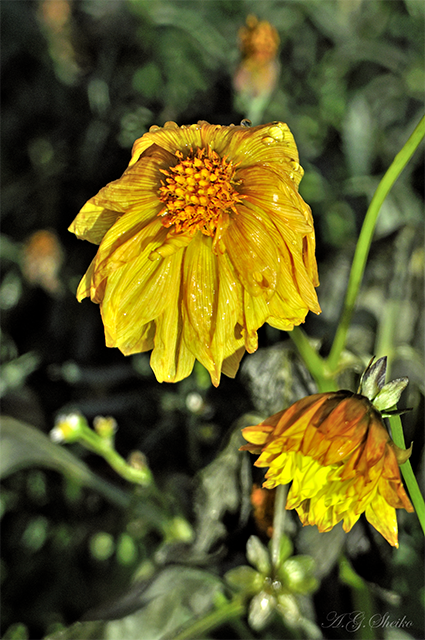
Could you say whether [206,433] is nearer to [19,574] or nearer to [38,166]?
[19,574]

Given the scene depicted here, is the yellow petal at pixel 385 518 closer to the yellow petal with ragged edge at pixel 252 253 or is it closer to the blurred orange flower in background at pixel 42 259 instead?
the yellow petal with ragged edge at pixel 252 253

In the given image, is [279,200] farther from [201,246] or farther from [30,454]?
[30,454]

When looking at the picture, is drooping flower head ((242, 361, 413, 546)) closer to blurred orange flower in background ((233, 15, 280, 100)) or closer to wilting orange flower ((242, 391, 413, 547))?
wilting orange flower ((242, 391, 413, 547))

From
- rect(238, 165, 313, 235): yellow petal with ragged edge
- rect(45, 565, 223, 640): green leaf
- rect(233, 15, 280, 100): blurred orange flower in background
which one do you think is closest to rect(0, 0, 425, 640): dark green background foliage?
rect(45, 565, 223, 640): green leaf

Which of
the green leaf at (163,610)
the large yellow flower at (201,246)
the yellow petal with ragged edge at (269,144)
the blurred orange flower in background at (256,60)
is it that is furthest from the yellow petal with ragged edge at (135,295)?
the blurred orange flower in background at (256,60)

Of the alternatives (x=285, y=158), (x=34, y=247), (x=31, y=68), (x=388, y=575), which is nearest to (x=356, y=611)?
(x=388, y=575)
